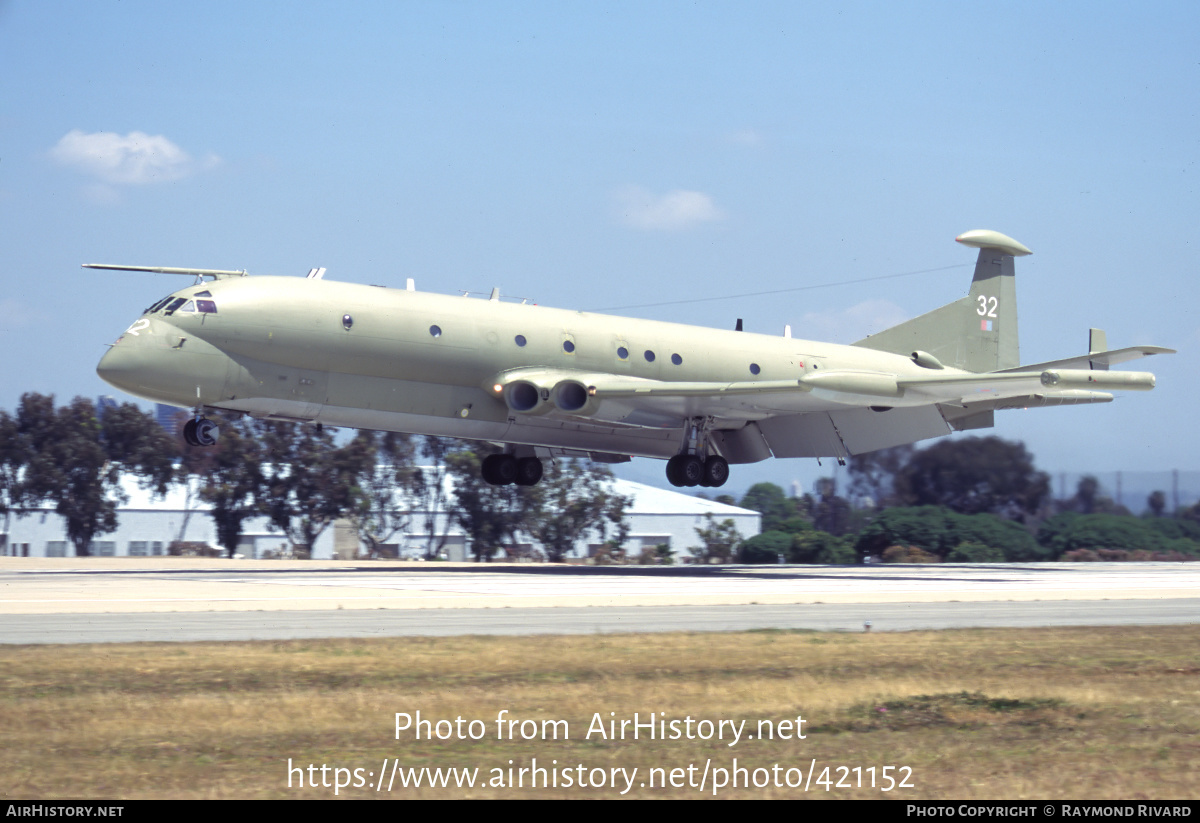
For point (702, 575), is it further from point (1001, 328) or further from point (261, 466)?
point (261, 466)

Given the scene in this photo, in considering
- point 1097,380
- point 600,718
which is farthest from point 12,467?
point 600,718

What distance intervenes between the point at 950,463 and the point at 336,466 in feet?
78.7

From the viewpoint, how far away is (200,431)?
2527cm

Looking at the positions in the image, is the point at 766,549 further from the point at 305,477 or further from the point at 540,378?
the point at 305,477

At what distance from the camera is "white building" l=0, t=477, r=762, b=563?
177 feet

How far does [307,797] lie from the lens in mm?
6609

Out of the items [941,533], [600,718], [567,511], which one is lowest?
[600,718]

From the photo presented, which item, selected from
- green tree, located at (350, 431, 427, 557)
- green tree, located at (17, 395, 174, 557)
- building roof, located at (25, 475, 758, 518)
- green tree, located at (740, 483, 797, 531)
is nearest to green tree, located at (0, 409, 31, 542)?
green tree, located at (17, 395, 174, 557)

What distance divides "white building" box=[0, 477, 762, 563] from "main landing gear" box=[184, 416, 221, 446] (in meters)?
23.6

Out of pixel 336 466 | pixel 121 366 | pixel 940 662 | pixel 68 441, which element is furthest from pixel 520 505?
pixel 940 662

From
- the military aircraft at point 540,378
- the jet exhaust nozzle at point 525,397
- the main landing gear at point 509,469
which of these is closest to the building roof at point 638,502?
the military aircraft at point 540,378

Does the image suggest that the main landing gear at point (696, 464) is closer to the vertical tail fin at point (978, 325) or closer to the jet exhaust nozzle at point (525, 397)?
the jet exhaust nozzle at point (525, 397)

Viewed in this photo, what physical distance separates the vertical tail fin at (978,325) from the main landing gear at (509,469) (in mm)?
10394

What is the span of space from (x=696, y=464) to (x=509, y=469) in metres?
4.69
